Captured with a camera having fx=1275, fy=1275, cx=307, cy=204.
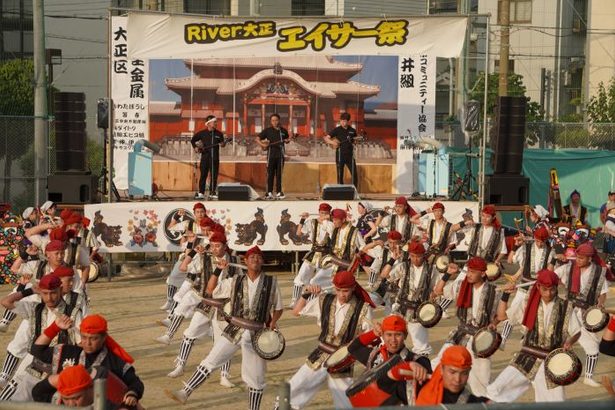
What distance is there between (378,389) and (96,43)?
41812 millimetres

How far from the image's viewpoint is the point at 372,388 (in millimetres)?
9453

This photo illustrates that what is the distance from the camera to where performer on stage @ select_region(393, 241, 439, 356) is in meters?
15.3

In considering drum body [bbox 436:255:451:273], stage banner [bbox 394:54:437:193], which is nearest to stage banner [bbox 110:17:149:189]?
stage banner [bbox 394:54:437:193]

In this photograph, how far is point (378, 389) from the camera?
9391 millimetres

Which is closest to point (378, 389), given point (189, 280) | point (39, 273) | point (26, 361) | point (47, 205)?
point (26, 361)

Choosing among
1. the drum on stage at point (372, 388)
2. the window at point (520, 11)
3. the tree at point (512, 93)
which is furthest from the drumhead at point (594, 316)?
the window at point (520, 11)

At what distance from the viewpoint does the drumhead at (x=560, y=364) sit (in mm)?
11492

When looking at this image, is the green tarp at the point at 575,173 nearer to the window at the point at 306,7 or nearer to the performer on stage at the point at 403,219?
the performer on stage at the point at 403,219

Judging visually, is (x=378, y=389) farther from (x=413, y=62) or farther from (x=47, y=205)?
(x=413, y=62)

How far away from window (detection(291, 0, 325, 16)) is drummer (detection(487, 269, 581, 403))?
131ft

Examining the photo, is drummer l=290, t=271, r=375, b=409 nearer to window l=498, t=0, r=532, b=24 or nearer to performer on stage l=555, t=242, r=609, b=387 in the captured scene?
performer on stage l=555, t=242, r=609, b=387

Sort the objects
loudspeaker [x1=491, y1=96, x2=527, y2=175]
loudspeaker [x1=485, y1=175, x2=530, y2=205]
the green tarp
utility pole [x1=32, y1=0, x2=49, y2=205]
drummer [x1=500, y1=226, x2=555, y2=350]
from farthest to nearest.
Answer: the green tarp < utility pole [x1=32, y1=0, x2=49, y2=205] < loudspeaker [x1=491, y1=96, x2=527, y2=175] < loudspeaker [x1=485, y1=175, x2=530, y2=205] < drummer [x1=500, y1=226, x2=555, y2=350]

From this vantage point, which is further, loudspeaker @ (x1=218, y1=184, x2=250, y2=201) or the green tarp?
the green tarp

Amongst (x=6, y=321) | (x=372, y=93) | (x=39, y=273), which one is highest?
(x=372, y=93)
